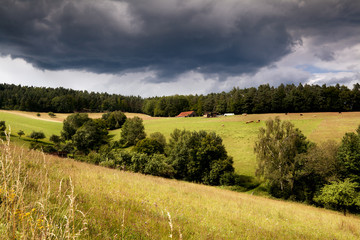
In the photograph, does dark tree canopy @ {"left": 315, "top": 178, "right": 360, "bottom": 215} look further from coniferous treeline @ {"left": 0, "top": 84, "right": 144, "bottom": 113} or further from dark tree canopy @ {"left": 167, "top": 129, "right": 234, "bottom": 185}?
coniferous treeline @ {"left": 0, "top": 84, "right": 144, "bottom": 113}

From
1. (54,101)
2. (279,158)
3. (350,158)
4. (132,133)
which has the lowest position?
(279,158)

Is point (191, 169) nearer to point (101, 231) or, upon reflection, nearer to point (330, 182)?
point (330, 182)

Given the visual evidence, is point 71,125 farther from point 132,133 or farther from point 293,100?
point 293,100

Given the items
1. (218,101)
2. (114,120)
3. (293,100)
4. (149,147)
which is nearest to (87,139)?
(149,147)

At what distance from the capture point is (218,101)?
141 m

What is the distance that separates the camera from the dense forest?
102875 millimetres

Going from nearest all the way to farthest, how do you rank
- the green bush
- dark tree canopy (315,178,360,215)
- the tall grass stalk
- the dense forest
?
the tall grass stalk
dark tree canopy (315,178,360,215)
the green bush
the dense forest

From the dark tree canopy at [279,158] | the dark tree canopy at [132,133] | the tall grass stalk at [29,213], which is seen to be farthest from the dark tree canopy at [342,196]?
the dark tree canopy at [132,133]

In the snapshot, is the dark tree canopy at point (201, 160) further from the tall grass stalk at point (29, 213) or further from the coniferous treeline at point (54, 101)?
the coniferous treeline at point (54, 101)

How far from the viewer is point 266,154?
3544 cm

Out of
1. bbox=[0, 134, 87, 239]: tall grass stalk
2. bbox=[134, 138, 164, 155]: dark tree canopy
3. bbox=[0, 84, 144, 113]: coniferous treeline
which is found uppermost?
bbox=[0, 84, 144, 113]: coniferous treeline

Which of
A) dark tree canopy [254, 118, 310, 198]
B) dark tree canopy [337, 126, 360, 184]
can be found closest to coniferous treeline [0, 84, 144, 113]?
dark tree canopy [254, 118, 310, 198]

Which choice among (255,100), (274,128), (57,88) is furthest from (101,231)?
(57,88)

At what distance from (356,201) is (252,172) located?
17139 mm
